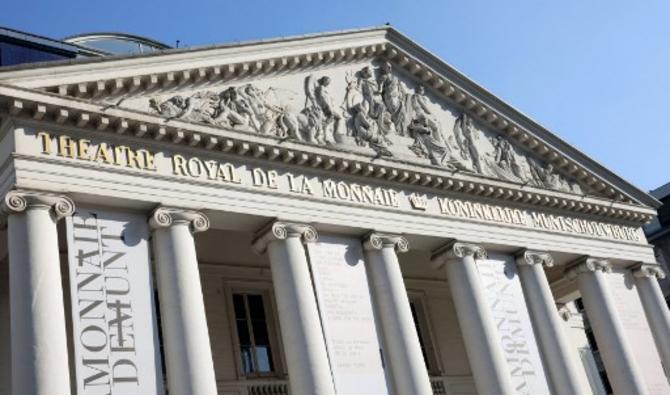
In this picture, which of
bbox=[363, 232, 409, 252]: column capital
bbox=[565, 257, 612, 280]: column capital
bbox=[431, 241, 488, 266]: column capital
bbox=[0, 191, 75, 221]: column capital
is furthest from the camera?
bbox=[565, 257, 612, 280]: column capital

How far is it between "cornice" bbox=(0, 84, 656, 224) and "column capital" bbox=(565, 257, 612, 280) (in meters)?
1.58

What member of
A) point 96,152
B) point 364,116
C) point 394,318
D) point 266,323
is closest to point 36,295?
point 96,152

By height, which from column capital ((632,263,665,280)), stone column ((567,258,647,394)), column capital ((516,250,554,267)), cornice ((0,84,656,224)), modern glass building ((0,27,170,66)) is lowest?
stone column ((567,258,647,394))

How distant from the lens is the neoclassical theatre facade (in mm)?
13180

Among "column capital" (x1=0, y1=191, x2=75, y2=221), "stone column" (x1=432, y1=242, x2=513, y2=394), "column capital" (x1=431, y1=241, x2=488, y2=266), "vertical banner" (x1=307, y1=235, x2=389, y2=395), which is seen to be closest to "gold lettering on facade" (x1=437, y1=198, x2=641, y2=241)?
"column capital" (x1=431, y1=241, x2=488, y2=266)

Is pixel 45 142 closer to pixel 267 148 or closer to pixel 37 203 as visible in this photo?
pixel 37 203

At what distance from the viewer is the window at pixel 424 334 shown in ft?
73.8

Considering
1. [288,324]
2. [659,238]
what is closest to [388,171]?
[288,324]

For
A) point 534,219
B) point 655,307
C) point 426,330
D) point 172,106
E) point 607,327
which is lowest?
point 607,327

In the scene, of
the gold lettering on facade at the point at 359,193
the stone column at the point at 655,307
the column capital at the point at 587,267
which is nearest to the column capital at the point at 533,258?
the column capital at the point at 587,267

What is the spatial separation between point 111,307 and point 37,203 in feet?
7.22

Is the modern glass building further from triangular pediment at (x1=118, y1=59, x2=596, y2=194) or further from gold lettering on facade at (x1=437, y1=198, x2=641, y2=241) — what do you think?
gold lettering on facade at (x1=437, y1=198, x2=641, y2=241)

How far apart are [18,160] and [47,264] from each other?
195 cm

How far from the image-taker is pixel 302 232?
16.4m
